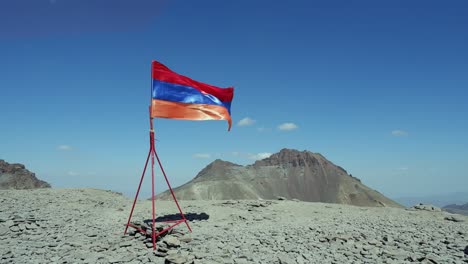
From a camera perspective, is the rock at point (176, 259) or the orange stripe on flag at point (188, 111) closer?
the rock at point (176, 259)

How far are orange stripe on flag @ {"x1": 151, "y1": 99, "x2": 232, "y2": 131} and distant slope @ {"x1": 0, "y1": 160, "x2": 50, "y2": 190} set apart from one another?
42.2m

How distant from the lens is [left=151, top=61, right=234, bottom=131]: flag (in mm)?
16281

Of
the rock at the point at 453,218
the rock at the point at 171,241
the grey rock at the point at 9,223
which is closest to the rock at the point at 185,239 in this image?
the rock at the point at 171,241

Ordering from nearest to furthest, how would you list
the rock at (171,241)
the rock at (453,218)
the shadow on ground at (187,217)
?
the rock at (171,241), the shadow on ground at (187,217), the rock at (453,218)

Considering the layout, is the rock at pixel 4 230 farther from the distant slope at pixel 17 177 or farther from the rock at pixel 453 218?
the distant slope at pixel 17 177

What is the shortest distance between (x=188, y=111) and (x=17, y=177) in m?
50.1

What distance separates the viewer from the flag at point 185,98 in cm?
1628

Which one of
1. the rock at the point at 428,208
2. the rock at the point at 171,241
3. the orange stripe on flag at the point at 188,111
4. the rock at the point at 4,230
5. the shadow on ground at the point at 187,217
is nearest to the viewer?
the rock at the point at 171,241

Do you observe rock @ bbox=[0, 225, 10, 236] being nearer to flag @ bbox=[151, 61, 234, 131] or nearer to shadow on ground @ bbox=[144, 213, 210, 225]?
shadow on ground @ bbox=[144, 213, 210, 225]

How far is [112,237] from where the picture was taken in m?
15.5

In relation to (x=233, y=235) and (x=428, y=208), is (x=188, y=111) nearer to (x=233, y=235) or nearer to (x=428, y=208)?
(x=233, y=235)

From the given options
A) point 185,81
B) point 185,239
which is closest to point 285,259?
point 185,239

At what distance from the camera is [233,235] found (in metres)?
16.5

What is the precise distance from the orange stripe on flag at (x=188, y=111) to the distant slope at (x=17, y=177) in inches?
1661
